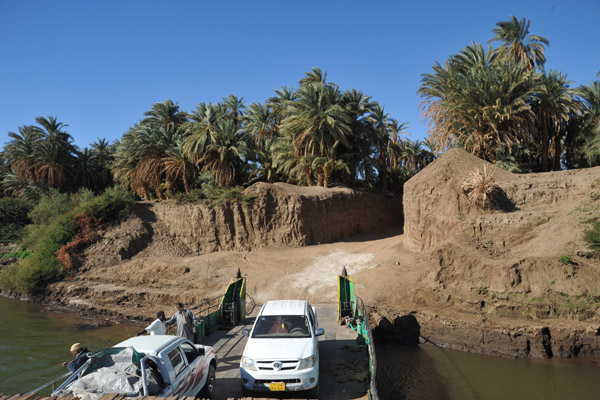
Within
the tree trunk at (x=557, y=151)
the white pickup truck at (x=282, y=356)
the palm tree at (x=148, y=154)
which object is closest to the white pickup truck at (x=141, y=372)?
the white pickup truck at (x=282, y=356)

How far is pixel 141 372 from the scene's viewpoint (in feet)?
22.4

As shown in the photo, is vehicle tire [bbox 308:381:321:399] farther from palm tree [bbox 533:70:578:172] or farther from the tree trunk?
the tree trunk

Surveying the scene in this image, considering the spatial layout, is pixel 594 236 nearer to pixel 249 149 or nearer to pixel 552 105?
pixel 552 105

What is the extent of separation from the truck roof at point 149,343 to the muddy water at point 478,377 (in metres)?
7.68

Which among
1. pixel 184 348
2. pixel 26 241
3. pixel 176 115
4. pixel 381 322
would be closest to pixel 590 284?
pixel 381 322

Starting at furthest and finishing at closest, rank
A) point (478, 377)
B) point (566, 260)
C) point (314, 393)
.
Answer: point (566, 260)
point (478, 377)
point (314, 393)

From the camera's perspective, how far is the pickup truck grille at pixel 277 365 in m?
8.44

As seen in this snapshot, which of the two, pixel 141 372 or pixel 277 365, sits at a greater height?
pixel 141 372

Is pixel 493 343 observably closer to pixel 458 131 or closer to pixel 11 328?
pixel 458 131

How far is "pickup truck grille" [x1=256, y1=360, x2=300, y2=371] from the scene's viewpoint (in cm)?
844

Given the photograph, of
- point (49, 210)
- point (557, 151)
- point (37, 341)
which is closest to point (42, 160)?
point (49, 210)

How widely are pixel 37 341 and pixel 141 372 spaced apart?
16.6 metres

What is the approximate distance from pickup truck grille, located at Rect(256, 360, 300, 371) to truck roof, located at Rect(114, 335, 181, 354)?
6.27 feet

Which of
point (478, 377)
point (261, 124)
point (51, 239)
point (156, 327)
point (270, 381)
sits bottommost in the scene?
point (478, 377)
